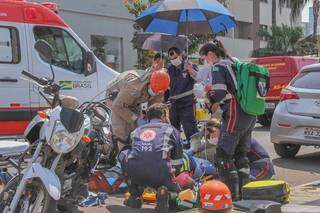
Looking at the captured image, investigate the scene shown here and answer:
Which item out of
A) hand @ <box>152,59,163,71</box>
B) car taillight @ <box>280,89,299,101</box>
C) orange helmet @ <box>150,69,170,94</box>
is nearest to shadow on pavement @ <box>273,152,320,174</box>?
car taillight @ <box>280,89,299,101</box>

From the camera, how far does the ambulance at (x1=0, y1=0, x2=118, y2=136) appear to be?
30.2 feet

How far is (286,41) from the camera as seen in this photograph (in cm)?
4081

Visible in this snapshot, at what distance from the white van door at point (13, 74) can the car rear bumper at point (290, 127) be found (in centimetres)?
423


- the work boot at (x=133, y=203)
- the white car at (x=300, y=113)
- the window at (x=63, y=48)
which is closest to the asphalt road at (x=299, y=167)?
the white car at (x=300, y=113)

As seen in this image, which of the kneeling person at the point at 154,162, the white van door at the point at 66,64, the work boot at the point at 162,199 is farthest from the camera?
the white van door at the point at 66,64

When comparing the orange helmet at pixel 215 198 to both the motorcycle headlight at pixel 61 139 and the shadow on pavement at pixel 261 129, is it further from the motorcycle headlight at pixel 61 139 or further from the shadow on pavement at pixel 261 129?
the shadow on pavement at pixel 261 129

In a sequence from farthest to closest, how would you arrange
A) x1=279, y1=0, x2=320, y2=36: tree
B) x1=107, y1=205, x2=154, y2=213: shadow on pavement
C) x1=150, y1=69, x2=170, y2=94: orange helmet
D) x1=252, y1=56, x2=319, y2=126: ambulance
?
1. x1=279, y1=0, x2=320, y2=36: tree
2. x1=252, y1=56, x2=319, y2=126: ambulance
3. x1=150, y1=69, x2=170, y2=94: orange helmet
4. x1=107, y1=205, x2=154, y2=213: shadow on pavement

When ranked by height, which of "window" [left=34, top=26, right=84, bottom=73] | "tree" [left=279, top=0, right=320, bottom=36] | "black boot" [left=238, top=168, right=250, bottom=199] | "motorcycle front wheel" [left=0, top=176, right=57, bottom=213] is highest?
"tree" [left=279, top=0, right=320, bottom=36]

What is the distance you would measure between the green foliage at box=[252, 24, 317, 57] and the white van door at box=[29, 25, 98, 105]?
101 ft

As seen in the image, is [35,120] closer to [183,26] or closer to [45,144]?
[183,26]

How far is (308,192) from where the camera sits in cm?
749

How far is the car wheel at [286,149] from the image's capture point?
10.7 m

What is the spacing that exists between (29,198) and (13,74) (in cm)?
448

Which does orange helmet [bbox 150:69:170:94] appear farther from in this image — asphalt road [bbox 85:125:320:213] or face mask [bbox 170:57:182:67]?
asphalt road [bbox 85:125:320:213]
